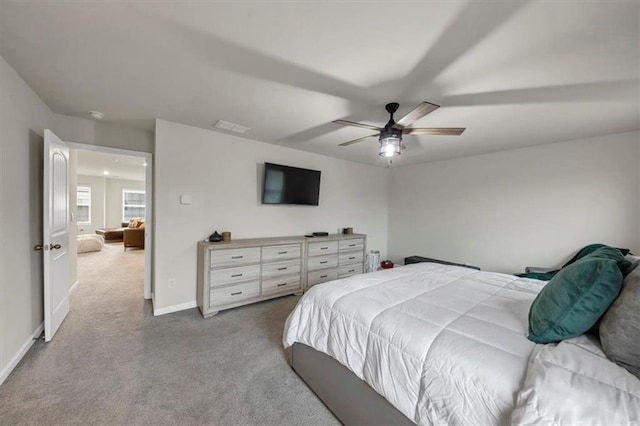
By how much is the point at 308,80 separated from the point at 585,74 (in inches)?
82.2

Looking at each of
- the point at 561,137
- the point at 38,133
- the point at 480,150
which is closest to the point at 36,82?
the point at 38,133

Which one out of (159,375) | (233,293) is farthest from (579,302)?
(233,293)

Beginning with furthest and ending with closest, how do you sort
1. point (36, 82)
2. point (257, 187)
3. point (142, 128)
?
point (257, 187) < point (142, 128) < point (36, 82)

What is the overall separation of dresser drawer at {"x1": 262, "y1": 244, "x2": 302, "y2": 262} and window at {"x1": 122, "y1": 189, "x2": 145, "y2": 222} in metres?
9.37

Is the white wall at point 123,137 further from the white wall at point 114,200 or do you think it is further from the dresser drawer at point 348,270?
the white wall at point 114,200

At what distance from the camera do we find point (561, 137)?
327 centimetres

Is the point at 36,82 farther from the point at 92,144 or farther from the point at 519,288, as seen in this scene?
the point at 519,288

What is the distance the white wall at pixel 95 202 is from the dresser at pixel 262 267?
879 cm

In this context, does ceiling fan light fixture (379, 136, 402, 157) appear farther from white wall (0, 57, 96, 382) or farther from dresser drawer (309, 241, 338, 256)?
white wall (0, 57, 96, 382)

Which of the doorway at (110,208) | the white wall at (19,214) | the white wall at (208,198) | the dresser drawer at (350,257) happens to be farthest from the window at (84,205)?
the dresser drawer at (350,257)

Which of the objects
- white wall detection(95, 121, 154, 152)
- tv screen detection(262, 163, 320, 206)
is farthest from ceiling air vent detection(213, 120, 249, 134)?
white wall detection(95, 121, 154, 152)

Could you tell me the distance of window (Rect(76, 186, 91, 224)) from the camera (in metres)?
8.82

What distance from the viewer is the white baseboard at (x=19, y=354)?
183cm

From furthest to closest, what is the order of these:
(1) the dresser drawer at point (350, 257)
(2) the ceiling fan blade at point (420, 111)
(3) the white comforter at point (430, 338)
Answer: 1. (1) the dresser drawer at point (350, 257)
2. (2) the ceiling fan blade at point (420, 111)
3. (3) the white comforter at point (430, 338)
